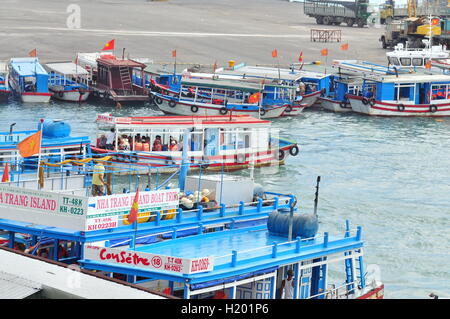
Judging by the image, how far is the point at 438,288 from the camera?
2958 cm

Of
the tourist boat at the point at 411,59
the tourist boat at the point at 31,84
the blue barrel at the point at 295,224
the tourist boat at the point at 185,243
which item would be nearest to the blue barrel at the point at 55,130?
the tourist boat at the point at 185,243

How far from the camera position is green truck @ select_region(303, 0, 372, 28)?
129 metres

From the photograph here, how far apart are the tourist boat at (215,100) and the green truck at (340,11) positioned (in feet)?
219

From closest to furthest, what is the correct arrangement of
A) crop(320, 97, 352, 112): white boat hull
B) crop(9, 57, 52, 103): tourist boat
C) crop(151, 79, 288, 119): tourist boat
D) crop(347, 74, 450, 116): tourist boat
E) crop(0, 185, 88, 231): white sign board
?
crop(0, 185, 88, 231): white sign board, crop(151, 79, 288, 119): tourist boat, crop(9, 57, 52, 103): tourist boat, crop(347, 74, 450, 116): tourist boat, crop(320, 97, 352, 112): white boat hull

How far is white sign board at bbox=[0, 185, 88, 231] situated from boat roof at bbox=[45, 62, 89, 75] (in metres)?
47.6

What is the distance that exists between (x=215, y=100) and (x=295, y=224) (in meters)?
39.5

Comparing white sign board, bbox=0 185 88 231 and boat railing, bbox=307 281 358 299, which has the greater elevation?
white sign board, bbox=0 185 88 231

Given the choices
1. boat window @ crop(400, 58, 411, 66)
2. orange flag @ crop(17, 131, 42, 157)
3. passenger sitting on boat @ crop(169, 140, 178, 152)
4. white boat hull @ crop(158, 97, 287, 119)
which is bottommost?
white boat hull @ crop(158, 97, 287, 119)

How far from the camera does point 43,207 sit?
23562 mm

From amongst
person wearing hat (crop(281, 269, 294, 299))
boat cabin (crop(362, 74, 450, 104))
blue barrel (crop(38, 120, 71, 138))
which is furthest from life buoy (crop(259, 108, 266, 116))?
person wearing hat (crop(281, 269, 294, 299))

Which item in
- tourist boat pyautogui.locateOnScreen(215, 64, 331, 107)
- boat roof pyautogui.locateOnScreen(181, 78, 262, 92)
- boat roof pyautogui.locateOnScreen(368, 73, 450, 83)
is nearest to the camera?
boat roof pyautogui.locateOnScreen(181, 78, 262, 92)

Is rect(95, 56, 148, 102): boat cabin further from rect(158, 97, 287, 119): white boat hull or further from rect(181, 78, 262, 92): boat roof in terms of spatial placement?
rect(181, 78, 262, 92): boat roof

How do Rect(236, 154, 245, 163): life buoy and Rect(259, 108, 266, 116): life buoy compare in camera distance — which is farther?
Rect(259, 108, 266, 116): life buoy

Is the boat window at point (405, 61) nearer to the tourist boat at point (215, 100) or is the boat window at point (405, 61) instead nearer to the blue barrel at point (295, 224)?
the tourist boat at point (215, 100)
